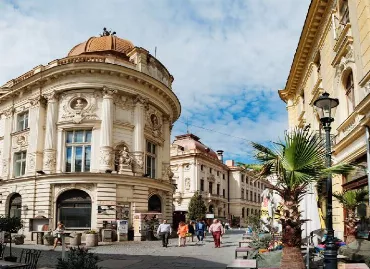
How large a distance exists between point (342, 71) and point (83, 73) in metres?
20.8

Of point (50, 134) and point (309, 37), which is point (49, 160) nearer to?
point (50, 134)

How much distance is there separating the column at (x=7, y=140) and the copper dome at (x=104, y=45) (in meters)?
7.97

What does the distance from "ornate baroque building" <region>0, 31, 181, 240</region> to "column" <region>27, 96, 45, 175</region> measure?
8cm

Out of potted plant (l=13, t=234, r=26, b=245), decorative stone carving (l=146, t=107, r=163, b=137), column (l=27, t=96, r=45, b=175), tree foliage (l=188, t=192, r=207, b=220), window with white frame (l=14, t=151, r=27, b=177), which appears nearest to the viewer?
potted plant (l=13, t=234, r=26, b=245)

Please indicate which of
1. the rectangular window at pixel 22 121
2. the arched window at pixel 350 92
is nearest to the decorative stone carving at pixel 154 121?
the rectangular window at pixel 22 121

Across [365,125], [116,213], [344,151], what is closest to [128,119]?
[116,213]

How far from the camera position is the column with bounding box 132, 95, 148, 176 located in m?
31.4

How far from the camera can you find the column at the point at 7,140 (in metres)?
34.0

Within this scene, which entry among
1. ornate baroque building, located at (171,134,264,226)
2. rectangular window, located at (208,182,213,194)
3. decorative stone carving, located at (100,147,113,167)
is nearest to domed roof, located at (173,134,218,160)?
ornate baroque building, located at (171,134,264,226)

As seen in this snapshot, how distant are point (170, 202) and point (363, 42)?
2599 centimetres

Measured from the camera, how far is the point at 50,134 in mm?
30734

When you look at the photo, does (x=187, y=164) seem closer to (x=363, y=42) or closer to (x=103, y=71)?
(x=103, y=71)

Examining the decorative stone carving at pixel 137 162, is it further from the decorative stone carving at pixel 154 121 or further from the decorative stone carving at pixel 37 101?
the decorative stone carving at pixel 37 101

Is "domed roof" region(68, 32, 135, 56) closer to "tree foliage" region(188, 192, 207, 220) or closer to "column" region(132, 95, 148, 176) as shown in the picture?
"column" region(132, 95, 148, 176)
